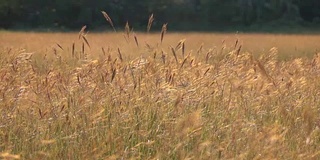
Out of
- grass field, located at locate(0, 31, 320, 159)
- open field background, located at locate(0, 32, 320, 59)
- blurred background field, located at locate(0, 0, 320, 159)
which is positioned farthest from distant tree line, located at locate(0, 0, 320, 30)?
grass field, located at locate(0, 31, 320, 159)

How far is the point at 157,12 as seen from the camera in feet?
76.6

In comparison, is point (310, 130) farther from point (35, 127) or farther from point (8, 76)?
point (8, 76)

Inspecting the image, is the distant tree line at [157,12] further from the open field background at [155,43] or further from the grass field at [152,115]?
the grass field at [152,115]

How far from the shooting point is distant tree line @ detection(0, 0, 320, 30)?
74.4ft

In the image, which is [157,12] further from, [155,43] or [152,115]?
[152,115]

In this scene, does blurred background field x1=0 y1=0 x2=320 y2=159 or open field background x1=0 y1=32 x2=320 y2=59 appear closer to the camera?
blurred background field x1=0 y1=0 x2=320 y2=159

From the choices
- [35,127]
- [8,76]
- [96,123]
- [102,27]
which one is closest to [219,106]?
[96,123]

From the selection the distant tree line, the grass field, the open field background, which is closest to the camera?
the grass field

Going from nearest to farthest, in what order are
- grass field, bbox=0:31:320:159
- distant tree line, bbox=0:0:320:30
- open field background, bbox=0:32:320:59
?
grass field, bbox=0:31:320:159, open field background, bbox=0:32:320:59, distant tree line, bbox=0:0:320:30

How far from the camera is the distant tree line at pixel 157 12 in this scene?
22.7m

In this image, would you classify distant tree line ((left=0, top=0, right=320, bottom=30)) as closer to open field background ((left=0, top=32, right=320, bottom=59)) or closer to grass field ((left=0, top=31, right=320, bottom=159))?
open field background ((left=0, top=32, right=320, bottom=59))

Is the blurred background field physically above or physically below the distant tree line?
above

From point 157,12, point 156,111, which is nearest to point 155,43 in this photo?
point 156,111

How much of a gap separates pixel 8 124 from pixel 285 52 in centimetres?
910
